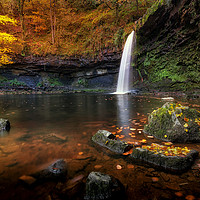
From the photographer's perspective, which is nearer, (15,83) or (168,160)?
(168,160)

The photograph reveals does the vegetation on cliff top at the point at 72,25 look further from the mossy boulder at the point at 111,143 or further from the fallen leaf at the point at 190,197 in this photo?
the fallen leaf at the point at 190,197

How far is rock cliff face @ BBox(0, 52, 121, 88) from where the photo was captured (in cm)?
2227

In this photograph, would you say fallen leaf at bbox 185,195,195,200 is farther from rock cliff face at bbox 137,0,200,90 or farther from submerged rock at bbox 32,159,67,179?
rock cliff face at bbox 137,0,200,90

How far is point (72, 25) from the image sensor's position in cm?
2680

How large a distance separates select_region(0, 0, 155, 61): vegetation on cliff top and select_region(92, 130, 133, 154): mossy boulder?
1947 centimetres

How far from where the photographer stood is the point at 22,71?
23562mm

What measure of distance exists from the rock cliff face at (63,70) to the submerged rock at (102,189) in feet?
68.3

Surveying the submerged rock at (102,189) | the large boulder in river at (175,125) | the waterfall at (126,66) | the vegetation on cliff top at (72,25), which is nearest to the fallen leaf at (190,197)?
the submerged rock at (102,189)

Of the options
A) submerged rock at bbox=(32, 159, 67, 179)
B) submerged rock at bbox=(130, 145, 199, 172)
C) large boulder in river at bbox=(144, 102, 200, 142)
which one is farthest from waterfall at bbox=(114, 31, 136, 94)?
submerged rock at bbox=(32, 159, 67, 179)

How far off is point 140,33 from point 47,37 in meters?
18.6

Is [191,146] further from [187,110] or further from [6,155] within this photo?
[6,155]

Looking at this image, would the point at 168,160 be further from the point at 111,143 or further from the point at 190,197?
the point at 111,143

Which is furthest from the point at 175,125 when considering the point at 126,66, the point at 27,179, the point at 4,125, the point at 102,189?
the point at 126,66

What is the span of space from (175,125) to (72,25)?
29.7 m
